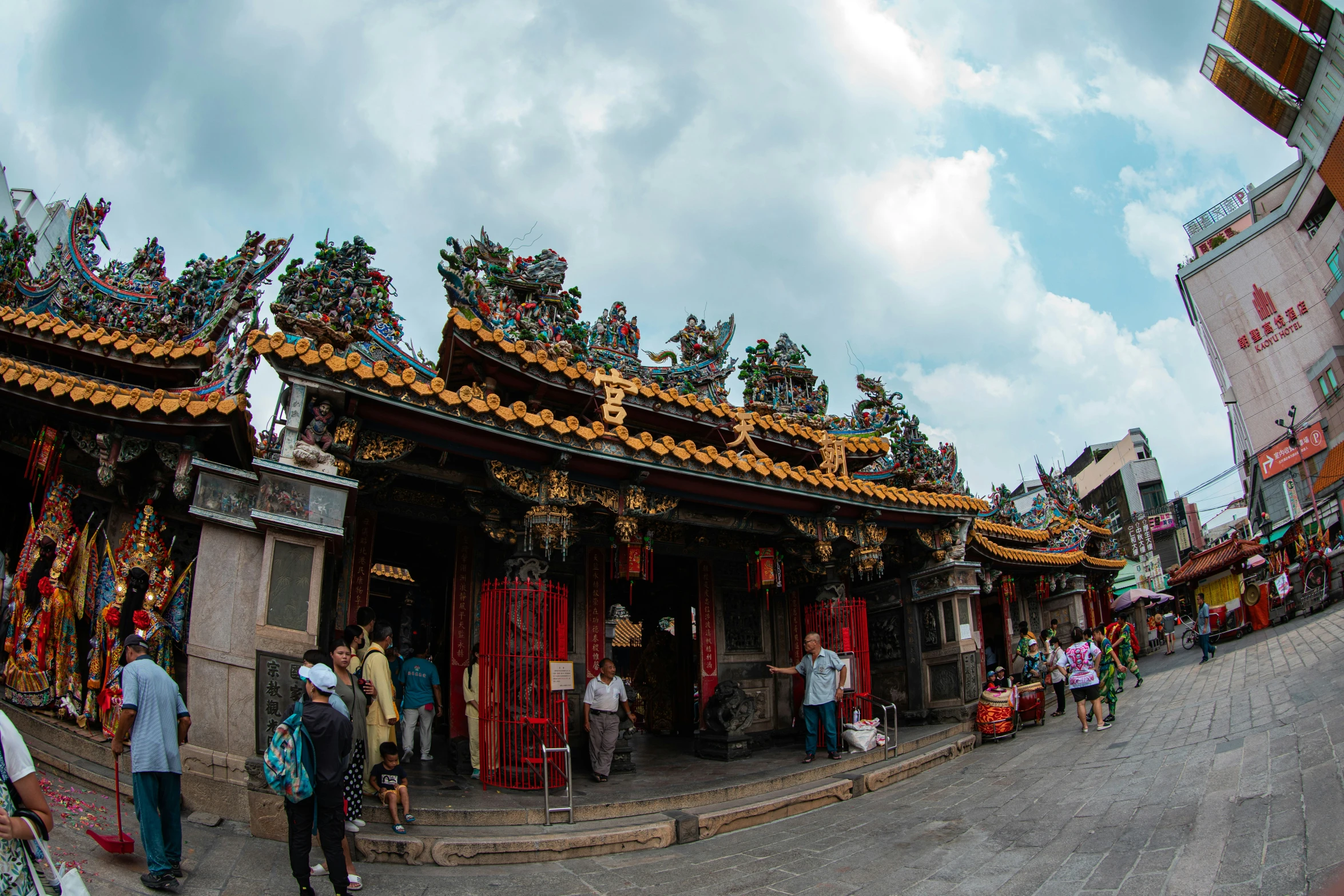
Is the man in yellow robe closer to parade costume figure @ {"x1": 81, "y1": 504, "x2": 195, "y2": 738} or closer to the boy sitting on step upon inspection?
the boy sitting on step

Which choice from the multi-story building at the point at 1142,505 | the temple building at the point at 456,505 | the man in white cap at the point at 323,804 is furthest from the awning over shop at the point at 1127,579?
the man in white cap at the point at 323,804

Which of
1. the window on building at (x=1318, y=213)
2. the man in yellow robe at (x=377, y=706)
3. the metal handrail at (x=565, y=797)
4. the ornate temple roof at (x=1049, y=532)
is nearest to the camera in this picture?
the man in yellow robe at (x=377, y=706)

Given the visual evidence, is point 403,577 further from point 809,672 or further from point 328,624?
point 809,672

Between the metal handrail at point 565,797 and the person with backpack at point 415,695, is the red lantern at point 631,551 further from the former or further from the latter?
the person with backpack at point 415,695

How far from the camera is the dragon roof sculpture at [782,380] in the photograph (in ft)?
42.5

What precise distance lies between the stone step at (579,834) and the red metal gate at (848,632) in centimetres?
241

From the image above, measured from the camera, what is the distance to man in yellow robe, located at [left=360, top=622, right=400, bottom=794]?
609cm

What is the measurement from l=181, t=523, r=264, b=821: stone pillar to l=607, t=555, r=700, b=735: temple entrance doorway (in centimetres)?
679

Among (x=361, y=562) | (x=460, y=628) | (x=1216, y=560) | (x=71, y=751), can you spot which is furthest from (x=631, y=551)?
(x=1216, y=560)

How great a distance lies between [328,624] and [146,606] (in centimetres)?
162

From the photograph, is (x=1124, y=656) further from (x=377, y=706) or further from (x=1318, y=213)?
(x=1318, y=213)

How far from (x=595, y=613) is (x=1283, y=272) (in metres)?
39.7

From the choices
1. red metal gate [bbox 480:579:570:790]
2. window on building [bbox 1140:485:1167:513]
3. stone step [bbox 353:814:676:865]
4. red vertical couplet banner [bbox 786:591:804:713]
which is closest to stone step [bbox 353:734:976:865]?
stone step [bbox 353:814:676:865]

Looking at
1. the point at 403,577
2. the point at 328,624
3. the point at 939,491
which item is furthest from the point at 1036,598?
the point at 328,624
